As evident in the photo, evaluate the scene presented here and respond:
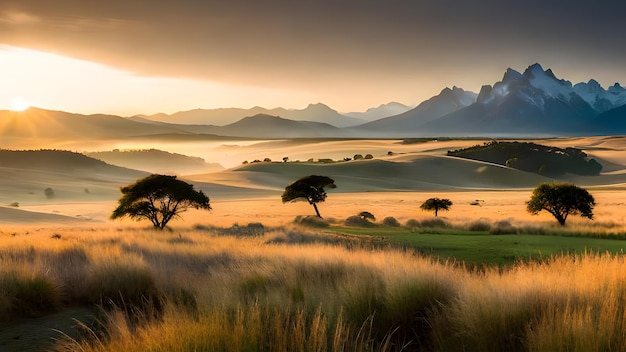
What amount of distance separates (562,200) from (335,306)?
38.2 m

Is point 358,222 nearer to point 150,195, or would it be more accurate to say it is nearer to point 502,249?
point 150,195

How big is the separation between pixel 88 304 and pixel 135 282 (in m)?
0.92

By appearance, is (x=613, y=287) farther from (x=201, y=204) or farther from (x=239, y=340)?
(x=201, y=204)

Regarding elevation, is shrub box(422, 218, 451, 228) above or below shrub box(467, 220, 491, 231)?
below

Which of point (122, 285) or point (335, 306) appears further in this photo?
point (122, 285)

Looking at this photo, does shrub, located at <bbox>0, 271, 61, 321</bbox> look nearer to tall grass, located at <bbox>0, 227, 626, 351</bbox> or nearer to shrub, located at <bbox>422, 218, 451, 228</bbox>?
tall grass, located at <bbox>0, 227, 626, 351</bbox>

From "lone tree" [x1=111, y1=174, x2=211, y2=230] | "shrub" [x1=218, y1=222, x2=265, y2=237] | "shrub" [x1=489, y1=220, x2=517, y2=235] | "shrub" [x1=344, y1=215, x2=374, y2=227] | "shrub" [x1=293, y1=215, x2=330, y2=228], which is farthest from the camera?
"shrub" [x1=293, y1=215, x2=330, y2=228]

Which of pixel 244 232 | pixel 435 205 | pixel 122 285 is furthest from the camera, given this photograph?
pixel 435 205

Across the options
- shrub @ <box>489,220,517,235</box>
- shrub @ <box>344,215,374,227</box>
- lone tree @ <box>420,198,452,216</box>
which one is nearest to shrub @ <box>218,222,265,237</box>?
shrub @ <box>344,215,374,227</box>

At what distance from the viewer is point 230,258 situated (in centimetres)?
1402

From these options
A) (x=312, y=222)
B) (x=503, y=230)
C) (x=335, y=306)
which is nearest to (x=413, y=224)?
(x=312, y=222)

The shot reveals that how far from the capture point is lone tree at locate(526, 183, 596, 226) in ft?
134

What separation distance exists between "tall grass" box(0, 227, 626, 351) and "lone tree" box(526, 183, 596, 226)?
33749 millimetres

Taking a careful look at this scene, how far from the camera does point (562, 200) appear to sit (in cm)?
4094
